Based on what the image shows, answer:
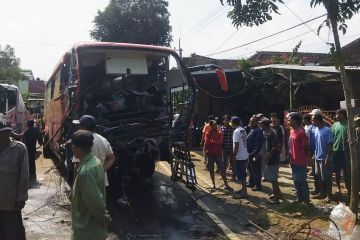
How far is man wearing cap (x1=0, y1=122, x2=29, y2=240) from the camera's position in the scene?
464cm

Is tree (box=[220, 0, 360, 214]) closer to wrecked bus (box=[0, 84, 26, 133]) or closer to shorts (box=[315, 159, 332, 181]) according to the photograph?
shorts (box=[315, 159, 332, 181])

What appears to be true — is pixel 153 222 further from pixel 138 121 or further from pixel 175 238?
pixel 138 121

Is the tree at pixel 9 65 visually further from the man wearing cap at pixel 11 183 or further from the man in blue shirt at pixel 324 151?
the man wearing cap at pixel 11 183

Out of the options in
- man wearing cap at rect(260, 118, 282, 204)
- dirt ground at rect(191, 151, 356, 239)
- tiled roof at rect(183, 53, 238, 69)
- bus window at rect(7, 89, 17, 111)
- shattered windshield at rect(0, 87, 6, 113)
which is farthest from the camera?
tiled roof at rect(183, 53, 238, 69)

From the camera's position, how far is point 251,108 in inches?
718

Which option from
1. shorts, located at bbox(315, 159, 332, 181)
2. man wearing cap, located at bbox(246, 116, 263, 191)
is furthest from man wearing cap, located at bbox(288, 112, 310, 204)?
man wearing cap, located at bbox(246, 116, 263, 191)

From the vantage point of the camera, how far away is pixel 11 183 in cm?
468

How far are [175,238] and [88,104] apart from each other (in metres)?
3.53

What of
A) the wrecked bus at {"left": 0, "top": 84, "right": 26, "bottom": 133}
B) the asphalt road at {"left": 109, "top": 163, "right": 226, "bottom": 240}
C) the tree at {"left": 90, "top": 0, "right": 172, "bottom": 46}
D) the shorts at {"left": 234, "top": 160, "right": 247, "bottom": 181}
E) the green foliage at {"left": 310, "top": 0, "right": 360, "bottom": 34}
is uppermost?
the tree at {"left": 90, "top": 0, "right": 172, "bottom": 46}

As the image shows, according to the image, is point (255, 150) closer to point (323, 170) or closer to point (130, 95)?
point (323, 170)

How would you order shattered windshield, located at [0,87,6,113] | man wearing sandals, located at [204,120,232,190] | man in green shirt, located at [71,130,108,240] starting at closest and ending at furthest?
man in green shirt, located at [71,130,108,240]
man wearing sandals, located at [204,120,232,190]
shattered windshield, located at [0,87,6,113]

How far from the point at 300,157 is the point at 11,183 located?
4.91 meters

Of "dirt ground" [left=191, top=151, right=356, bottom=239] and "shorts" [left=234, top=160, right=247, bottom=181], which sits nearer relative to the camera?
"dirt ground" [left=191, top=151, right=356, bottom=239]

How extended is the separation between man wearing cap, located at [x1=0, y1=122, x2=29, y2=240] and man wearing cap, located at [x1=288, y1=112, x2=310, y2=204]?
15.6 ft
